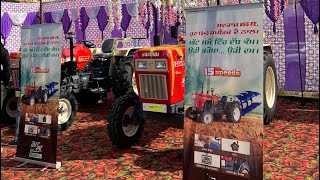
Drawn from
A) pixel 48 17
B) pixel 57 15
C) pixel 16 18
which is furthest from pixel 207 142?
pixel 16 18

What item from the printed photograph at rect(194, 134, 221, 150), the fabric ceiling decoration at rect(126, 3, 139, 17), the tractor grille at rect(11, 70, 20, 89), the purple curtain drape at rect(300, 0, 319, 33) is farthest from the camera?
the fabric ceiling decoration at rect(126, 3, 139, 17)

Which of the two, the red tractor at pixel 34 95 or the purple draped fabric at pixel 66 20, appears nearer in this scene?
the red tractor at pixel 34 95

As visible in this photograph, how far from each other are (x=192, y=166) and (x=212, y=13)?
124 centimetres

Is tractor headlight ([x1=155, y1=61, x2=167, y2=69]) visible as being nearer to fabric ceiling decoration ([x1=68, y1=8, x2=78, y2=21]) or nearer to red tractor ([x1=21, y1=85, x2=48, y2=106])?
red tractor ([x1=21, y1=85, x2=48, y2=106])

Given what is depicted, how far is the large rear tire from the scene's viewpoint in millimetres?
6156

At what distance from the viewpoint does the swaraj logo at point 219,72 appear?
8.51 ft

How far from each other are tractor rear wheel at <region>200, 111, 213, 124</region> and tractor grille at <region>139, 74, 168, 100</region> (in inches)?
48.2

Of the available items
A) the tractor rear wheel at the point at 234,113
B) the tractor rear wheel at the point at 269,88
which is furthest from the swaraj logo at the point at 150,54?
the tractor rear wheel at the point at 269,88

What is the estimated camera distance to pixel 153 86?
159 inches

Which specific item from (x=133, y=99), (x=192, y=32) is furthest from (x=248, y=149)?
(x=133, y=99)

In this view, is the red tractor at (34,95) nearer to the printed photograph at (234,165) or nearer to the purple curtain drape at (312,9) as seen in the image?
the printed photograph at (234,165)

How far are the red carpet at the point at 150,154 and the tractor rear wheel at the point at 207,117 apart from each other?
1.00 meters

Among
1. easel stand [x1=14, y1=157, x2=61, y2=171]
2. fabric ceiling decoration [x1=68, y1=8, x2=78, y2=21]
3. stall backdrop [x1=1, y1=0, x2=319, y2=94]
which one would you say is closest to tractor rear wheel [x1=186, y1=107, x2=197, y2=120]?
easel stand [x1=14, y1=157, x2=61, y2=171]

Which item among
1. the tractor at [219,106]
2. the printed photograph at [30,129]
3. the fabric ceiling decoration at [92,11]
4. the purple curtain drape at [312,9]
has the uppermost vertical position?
the fabric ceiling decoration at [92,11]
